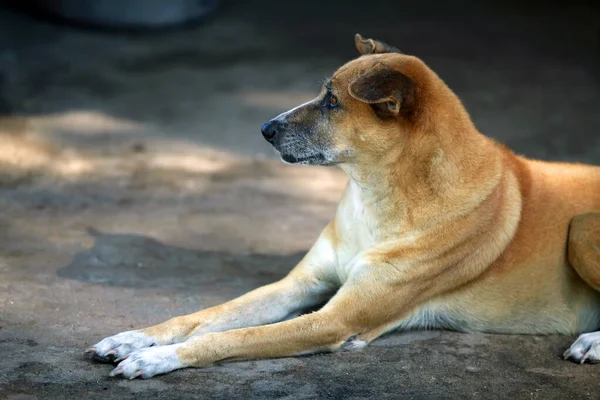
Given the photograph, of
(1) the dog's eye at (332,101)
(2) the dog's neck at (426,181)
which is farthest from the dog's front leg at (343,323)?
(1) the dog's eye at (332,101)

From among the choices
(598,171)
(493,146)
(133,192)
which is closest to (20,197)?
(133,192)

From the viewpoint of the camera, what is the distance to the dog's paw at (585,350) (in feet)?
15.4

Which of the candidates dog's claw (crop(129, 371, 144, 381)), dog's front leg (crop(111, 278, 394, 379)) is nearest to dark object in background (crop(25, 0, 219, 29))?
dog's front leg (crop(111, 278, 394, 379))

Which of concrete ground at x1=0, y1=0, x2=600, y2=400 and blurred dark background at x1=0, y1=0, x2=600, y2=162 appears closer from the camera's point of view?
concrete ground at x1=0, y1=0, x2=600, y2=400

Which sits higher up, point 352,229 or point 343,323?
point 352,229

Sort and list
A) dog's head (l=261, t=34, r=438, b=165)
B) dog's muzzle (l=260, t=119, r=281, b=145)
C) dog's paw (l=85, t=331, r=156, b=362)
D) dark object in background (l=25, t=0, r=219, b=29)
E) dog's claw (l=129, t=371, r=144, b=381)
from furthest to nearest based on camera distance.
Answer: dark object in background (l=25, t=0, r=219, b=29) < dog's muzzle (l=260, t=119, r=281, b=145) < dog's head (l=261, t=34, r=438, b=165) < dog's paw (l=85, t=331, r=156, b=362) < dog's claw (l=129, t=371, r=144, b=381)

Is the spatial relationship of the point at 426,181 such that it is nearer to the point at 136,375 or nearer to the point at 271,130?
the point at 271,130

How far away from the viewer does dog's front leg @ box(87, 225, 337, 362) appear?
442 cm

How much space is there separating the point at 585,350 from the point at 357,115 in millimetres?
1687

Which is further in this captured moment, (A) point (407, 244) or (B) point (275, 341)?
(A) point (407, 244)

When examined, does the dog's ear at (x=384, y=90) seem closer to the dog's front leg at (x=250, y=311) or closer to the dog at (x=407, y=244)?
the dog at (x=407, y=244)

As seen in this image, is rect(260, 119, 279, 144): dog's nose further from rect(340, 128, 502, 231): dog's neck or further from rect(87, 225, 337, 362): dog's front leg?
rect(87, 225, 337, 362): dog's front leg

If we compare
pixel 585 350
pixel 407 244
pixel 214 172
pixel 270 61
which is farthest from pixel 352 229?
pixel 270 61

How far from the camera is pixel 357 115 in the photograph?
15.2ft
